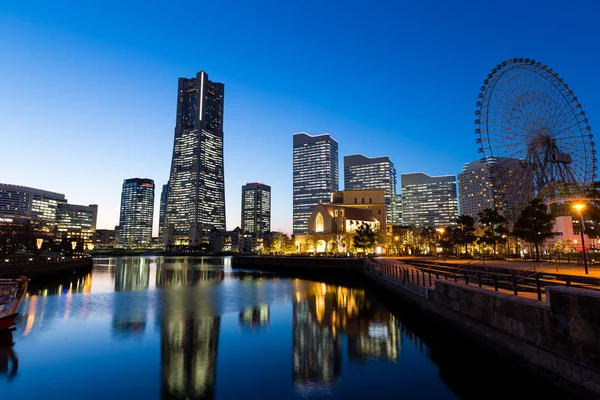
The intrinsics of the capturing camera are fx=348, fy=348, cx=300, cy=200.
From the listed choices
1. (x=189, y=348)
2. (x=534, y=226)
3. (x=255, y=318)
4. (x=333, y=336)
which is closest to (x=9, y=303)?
(x=189, y=348)

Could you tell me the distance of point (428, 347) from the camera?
21828 mm

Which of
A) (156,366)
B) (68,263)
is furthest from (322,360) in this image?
(68,263)

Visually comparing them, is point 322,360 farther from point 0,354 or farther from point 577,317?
point 0,354

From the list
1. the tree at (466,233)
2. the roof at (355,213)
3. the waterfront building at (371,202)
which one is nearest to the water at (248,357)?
the tree at (466,233)

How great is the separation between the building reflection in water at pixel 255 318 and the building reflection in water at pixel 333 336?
9.15ft

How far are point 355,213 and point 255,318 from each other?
387 ft

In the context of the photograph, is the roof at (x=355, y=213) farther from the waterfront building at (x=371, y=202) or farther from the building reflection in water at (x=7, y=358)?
the building reflection in water at (x=7, y=358)

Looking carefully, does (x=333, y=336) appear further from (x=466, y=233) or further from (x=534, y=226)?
(x=466, y=233)

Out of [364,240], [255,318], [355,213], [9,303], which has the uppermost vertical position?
[355,213]

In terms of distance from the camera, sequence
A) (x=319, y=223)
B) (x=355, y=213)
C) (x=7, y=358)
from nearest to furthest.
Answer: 1. (x=7, y=358)
2. (x=319, y=223)
3. (x=355, y=213)

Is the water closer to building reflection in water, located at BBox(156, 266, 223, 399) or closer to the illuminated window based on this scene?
building reflection in water, located at BBox(156, 266, 223, 399)

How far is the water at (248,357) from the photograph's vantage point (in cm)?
1524

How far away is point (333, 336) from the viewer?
2497cm

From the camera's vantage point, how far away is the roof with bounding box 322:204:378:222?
143m
